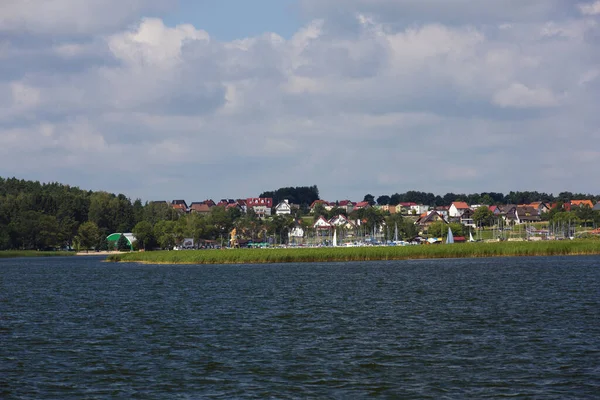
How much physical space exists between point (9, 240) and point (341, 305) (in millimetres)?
153618

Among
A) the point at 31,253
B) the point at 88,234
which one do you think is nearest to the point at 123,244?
the point at 88,234

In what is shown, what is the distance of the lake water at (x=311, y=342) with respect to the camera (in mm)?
23656

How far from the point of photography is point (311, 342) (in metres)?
32.0

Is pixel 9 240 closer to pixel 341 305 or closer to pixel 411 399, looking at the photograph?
pixel 341 305

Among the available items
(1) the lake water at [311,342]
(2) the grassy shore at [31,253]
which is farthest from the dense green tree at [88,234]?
(1) the lake water at [311,342]

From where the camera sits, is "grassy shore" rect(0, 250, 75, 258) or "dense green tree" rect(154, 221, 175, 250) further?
"grassy shore" rect(0, 250, 75, 258)

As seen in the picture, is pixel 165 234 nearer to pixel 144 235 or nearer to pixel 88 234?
pixel 144 235

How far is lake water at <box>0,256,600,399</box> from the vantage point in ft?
77.6

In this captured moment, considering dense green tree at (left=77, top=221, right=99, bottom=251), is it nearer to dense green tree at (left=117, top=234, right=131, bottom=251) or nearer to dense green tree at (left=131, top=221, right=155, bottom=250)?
dense green tree at (left=117, top=234, right=131, bottom=251)

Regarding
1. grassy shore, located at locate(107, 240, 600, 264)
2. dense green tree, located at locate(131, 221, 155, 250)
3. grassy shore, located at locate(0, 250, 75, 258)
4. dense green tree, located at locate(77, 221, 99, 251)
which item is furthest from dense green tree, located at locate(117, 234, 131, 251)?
grassy shore, located at locate(107, 240, 600, 264)

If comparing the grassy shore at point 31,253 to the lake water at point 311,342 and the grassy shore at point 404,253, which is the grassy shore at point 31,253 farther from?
the lake water at point 311,342

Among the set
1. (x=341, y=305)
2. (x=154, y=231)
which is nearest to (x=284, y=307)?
(x=341, y=305)

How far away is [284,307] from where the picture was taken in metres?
46.2

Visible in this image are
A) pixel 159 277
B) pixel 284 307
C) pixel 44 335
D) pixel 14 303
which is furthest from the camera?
pixel 159 277
